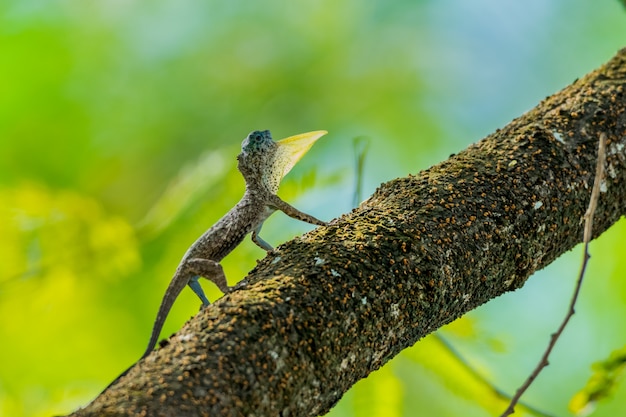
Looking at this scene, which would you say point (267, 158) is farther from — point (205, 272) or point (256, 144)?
point (205, 272)

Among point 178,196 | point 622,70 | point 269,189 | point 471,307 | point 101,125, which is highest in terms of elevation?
point 101,125

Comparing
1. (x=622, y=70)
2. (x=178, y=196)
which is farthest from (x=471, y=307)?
(x=178, y=196)

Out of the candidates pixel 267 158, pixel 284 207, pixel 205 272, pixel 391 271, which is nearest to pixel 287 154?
pixel 267 158

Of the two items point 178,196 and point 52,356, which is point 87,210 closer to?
point 178,196

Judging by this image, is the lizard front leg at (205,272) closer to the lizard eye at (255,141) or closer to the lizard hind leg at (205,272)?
the lizard hind leg at (205,272)

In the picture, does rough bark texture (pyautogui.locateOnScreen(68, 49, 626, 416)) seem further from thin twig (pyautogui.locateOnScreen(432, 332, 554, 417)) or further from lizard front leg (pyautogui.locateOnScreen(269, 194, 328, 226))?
lizard front leg (pyautogui.locateOnScreen(269, 194, 328, 226))

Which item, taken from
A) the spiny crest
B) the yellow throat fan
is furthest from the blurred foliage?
the spiny crest
